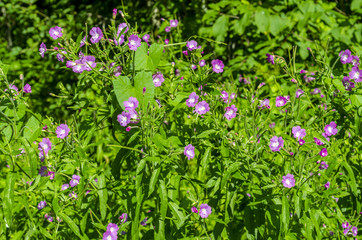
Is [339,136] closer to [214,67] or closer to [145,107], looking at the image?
[214,67]

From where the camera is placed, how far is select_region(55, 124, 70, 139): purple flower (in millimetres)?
1661

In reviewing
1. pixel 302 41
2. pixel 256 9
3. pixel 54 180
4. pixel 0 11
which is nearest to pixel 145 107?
pixel 54 180

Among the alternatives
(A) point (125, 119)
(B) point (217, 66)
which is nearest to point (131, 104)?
(A) point (125, 119)

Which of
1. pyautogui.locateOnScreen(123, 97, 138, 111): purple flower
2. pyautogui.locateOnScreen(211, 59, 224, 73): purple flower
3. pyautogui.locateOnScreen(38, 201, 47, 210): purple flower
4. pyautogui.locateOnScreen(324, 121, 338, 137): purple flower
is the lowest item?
pyautogui.locateOnScreen(38, 201, 47, 210): purple flower

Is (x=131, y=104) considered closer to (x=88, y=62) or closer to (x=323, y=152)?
(x=88, y=62)

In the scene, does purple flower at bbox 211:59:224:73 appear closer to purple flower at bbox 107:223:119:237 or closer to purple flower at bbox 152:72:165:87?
purple flower at bbox 152:72:165:87

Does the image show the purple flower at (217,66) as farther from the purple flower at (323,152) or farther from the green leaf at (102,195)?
the green leaf at (102,195)

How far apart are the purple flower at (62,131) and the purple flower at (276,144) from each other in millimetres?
773

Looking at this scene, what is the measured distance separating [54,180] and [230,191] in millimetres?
705

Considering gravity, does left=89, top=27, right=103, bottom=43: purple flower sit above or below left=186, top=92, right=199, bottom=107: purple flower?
above

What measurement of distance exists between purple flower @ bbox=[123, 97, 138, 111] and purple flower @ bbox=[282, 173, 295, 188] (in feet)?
1.97

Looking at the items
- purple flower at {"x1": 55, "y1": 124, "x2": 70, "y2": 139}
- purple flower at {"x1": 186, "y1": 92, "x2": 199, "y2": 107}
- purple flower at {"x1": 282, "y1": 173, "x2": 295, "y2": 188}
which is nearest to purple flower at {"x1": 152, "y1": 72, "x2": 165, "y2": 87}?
purple flower at {"x1": 186, "y1": 92, "x2": 199, "y2": 107}

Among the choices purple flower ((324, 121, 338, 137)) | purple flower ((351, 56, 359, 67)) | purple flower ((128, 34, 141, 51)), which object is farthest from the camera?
purple flower ((351, 56, 359, 67))

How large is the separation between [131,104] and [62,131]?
1.05ft
